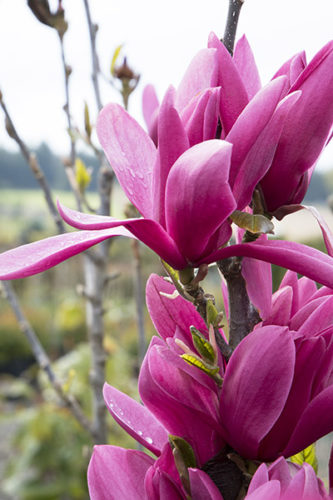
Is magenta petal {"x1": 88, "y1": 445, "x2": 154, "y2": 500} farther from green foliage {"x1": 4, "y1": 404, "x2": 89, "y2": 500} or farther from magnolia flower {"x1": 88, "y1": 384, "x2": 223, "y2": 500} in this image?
green foliage {"x1": 4, "y1": 404, "x2": 89, "y2": 500}

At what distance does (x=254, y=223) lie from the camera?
0.89 feet

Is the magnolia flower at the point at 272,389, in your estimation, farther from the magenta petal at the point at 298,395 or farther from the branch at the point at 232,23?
the branch at the point at 232,23

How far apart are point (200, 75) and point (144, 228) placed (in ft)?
0.31

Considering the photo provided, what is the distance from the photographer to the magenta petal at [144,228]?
10.6 inches

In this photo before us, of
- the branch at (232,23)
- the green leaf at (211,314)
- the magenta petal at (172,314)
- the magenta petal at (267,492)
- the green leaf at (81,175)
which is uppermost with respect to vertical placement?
the branch at (232,23)

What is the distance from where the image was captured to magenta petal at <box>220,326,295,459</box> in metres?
0.27

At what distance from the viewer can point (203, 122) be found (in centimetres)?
28

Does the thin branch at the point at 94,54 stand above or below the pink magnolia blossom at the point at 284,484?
above

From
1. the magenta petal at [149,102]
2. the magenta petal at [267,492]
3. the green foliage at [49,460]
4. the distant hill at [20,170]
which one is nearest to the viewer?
the magenta petal at [267,492]

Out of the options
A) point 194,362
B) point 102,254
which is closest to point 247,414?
point 194,362

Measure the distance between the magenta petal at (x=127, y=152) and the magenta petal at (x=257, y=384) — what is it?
93mm

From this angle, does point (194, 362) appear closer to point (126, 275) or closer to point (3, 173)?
point (126, 275)

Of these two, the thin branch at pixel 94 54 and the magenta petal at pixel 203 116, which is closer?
the magenta petal at pixel 203 116

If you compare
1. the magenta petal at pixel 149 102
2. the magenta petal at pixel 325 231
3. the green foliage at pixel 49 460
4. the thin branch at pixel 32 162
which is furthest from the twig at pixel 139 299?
the green foliage at pixel 49 460
